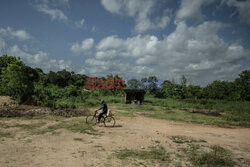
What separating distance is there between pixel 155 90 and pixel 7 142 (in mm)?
40229

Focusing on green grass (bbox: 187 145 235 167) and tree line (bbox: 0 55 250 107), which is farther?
tree line (bbox: 0 55 250 107)

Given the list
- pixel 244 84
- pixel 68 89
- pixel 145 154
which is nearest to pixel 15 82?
pixel 68 89

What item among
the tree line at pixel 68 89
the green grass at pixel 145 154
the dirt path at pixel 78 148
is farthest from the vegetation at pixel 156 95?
the green grass at pixel 145 154

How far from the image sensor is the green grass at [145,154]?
5965mm

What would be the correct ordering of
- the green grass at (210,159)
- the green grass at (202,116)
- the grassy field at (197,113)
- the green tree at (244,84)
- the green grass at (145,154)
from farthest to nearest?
the green tree at (244,84), the grassy field at (197,113), the green grass at (202,116), the green grass at (145,154), the green grass at (210,159)

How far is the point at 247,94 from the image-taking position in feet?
121

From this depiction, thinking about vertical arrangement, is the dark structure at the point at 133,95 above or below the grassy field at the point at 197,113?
above

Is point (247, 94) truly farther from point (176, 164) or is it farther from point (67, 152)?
point (67, 152)

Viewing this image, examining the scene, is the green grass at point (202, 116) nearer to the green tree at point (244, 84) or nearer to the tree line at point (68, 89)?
the tree line at point (68, 89)

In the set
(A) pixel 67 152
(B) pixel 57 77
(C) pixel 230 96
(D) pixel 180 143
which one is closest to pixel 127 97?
(D) pixel 180 143

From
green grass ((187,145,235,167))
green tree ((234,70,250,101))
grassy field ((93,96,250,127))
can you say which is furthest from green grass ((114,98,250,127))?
green tree ((234,70,250,101))

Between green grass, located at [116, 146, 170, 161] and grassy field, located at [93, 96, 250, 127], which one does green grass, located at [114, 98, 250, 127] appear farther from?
green grass, located at [116, 146, 170, 161]

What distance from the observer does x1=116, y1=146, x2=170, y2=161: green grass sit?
235 inches

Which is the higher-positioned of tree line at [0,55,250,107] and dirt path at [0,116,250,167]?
tree line at [0,55,250,107]
